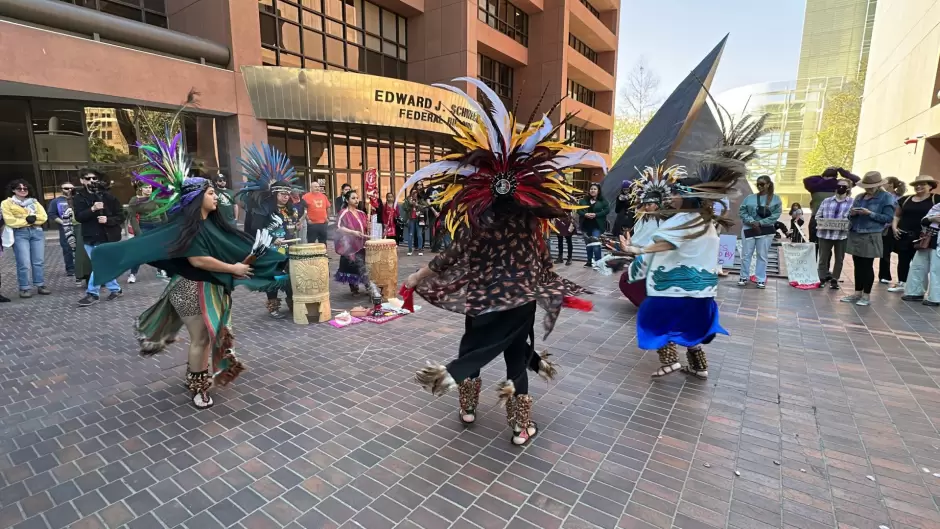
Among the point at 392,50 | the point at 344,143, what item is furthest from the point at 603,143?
the point at 344,143

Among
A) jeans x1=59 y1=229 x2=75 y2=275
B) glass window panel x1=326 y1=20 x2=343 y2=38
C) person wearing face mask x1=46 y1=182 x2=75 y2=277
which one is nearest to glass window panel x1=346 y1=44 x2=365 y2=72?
glass window panel x1=326 y1=20 x2=343 y2=38

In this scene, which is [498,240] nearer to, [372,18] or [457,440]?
[457,440]

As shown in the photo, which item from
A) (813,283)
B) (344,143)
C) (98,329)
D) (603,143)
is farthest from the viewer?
(603,143)

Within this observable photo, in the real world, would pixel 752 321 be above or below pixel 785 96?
below

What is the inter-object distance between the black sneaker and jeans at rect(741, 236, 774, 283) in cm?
1089

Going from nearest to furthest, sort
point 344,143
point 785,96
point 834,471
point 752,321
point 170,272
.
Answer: point 834,471 < point 170,272 < point 752,321 < point 344,143 < point 785,96

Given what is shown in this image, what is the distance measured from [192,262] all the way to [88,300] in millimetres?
5082

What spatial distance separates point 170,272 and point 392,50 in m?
20.5

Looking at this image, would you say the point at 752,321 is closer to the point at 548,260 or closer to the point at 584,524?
the point at 548,260

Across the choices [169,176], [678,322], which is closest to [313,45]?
[169,176]

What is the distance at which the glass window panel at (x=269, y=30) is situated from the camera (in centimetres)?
1675

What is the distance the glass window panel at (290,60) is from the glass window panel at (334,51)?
4.34 feet

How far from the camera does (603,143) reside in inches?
1366

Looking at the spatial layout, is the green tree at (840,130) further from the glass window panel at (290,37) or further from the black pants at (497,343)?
the black pants at (497,343)
